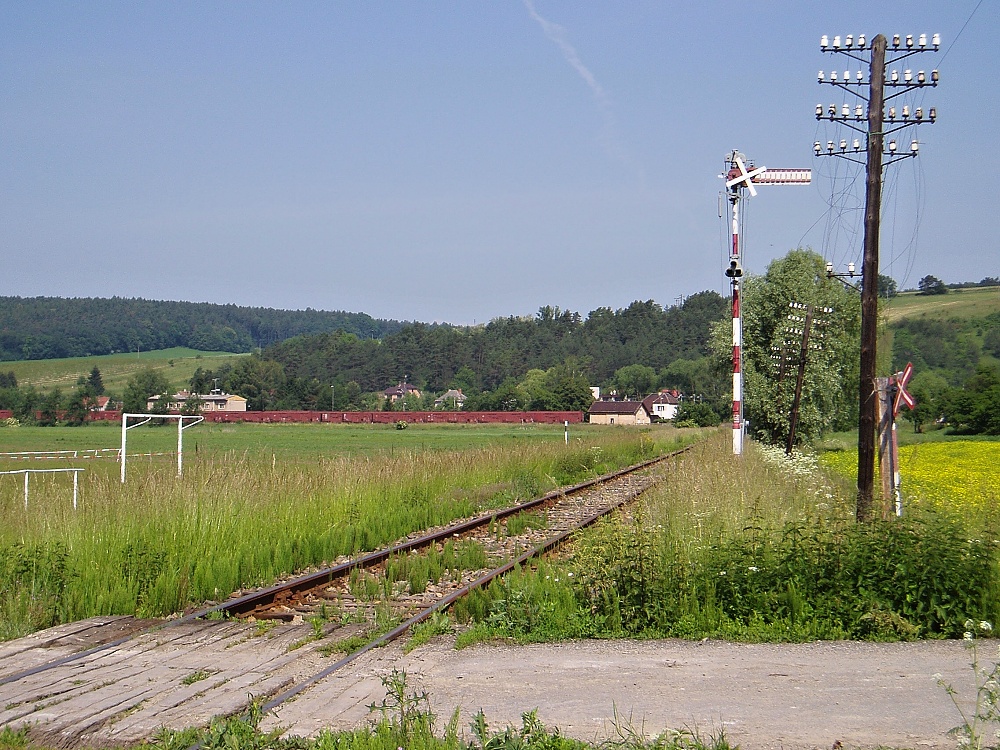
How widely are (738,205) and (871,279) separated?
12.9 meters

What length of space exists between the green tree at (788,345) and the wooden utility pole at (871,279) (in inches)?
1072

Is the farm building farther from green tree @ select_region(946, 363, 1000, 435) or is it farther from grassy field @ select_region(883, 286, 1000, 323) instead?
green tree @ select_region(946, 363, 1000, 435)

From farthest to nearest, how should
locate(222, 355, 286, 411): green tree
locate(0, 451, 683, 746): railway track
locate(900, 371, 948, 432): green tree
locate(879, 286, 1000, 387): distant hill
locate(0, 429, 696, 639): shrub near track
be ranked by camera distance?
locate(222, 355, 286, 411): green tree
locate(879, 286, 1000, 387): distant hill
locate(900, 371, 948, 432): green tree
locate(0, 429, 696, 639): shrub near track
locate(0, 451, 683, 746): railway track

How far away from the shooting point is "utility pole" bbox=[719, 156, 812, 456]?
27125mm

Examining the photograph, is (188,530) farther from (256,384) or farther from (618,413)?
(256,384)

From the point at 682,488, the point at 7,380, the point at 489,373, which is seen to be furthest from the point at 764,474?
the point at 489,373

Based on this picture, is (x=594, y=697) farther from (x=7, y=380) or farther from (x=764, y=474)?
(x=7, y=380)

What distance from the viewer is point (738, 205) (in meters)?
28.9

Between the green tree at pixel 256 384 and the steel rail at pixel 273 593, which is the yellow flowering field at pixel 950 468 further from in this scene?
the green tree at pixel 256 384

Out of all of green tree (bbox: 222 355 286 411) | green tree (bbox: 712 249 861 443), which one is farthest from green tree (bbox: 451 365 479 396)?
green tree (bbox: 712 249 861 443)

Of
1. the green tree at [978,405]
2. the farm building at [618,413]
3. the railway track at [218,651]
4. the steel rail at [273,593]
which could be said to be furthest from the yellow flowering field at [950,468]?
the farm building at [618,413]

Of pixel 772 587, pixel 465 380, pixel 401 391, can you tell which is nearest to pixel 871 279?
pixel 772 587

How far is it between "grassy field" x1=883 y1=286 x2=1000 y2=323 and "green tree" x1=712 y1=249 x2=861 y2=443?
92.2 meters

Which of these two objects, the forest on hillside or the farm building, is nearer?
the farm building
